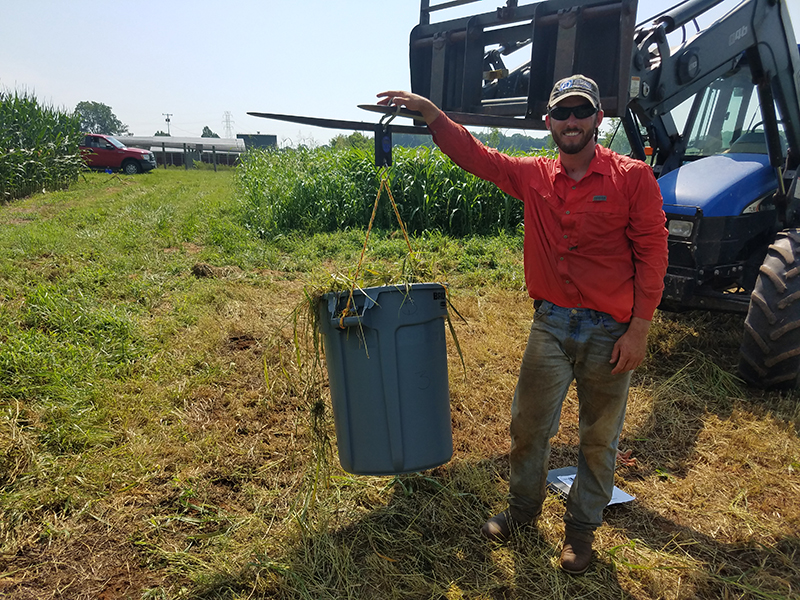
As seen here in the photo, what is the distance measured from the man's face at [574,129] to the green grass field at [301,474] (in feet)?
2.62

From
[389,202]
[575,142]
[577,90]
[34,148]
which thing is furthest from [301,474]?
[34,148]

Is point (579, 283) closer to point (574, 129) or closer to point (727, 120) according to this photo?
point (574, 129)

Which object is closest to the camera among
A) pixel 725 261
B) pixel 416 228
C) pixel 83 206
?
pixel 725 261

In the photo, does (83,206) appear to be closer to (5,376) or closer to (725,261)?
(5,376)

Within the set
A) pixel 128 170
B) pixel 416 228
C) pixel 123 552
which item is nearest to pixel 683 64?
pixel 123 552

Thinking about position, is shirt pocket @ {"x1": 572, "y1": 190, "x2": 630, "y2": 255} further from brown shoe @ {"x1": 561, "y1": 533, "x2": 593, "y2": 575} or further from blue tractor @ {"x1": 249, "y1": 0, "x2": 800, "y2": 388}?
brown shoe @ {"x1": 561, "y1": 533, "x2": 593, "y2": 575}

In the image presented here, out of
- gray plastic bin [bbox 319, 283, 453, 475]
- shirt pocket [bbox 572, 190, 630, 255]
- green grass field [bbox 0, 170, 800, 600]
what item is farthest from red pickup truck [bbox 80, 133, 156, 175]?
shirt pocket [bbox 572, 190, 630, 255]

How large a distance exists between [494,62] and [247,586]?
3.37 meters

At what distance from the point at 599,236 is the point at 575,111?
20.1 inches

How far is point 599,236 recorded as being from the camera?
228 cm

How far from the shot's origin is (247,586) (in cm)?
230

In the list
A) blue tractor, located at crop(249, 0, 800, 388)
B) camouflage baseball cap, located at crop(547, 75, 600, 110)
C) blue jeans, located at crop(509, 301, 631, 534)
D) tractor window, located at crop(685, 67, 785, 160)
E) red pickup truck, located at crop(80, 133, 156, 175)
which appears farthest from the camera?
red pickup truck, located at crop(80, 133, 156, 175)

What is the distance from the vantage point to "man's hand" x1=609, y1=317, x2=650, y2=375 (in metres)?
2.25

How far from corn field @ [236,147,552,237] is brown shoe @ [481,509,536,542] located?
675 centimetres
